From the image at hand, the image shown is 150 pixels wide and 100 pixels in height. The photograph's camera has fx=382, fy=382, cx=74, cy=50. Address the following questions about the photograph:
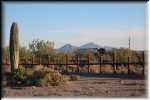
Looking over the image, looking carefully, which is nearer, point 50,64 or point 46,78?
point 46,78

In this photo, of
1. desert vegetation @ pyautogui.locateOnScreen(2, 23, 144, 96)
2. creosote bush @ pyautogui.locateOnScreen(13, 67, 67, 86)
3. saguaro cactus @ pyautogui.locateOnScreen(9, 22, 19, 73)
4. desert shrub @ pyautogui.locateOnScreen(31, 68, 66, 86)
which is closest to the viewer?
desert shrub @ pyautogui.locateOnScreen(31, 68, 66, 86)

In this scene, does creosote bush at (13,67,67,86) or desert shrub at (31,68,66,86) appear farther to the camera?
creosote bush at (13,67,67,86)

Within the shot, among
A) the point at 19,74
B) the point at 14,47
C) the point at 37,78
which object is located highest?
the point at 14,47

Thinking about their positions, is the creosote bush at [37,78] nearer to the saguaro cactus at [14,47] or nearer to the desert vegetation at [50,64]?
the desert vegetation at [50,64]

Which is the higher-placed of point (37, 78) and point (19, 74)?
point (19, 74)

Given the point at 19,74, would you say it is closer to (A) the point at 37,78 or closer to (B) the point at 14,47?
(A) the point at 37,78

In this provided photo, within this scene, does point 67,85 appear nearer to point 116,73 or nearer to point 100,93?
point 100,93

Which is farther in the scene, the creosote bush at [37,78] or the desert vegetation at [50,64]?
the desert vegetation at [50,64]

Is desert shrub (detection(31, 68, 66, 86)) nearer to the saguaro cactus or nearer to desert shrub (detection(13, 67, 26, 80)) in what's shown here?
desert shrub (detection(13, 67, 26, 80))

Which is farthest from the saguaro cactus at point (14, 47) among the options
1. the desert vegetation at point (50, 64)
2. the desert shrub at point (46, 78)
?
the desert shrub at point (46, 78)

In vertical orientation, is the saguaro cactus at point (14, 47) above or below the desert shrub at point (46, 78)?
above

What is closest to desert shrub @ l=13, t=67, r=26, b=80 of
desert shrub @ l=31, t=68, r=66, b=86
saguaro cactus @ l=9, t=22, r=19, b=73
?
saguaro cactus @ l=9, t=22, r=19, b=73

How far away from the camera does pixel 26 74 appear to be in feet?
57.1

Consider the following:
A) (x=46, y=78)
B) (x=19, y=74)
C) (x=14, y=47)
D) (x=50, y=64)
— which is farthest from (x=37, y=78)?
(x=50, y=64)
